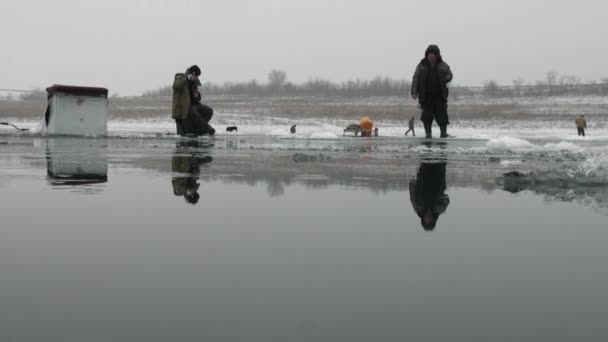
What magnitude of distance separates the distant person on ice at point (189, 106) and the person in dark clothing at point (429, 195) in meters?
8.30

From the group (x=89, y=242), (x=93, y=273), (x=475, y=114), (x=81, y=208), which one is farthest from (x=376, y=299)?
(x=475, y=114)

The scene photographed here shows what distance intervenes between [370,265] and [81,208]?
1.87 metres

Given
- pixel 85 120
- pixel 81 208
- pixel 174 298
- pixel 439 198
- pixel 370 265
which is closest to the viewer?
pixel 174 298

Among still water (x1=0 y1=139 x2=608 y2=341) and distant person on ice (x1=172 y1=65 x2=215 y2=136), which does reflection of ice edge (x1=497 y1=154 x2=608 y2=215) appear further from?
distant person on ice (x1=172 y1=65 x2=215 y2=136)

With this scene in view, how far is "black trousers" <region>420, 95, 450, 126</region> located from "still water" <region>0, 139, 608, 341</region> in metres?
8.09

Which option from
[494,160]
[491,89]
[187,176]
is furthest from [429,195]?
[491,89]

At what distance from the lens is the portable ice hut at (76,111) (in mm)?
14273

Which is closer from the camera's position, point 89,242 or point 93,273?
point 93,273

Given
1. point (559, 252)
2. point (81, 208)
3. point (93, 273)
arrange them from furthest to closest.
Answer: point (81, 208) < point (559, 252) < point (93, 273)

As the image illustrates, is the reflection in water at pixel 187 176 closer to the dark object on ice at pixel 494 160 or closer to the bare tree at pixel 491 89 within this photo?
the dark object on ice at pixel 494 160

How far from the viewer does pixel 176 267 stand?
2305 mm

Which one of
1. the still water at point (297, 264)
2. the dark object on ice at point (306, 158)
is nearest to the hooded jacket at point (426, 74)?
the dark object on ice at point (306, 158)

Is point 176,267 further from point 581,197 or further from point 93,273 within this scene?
point 581,197

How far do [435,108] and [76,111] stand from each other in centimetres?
724
